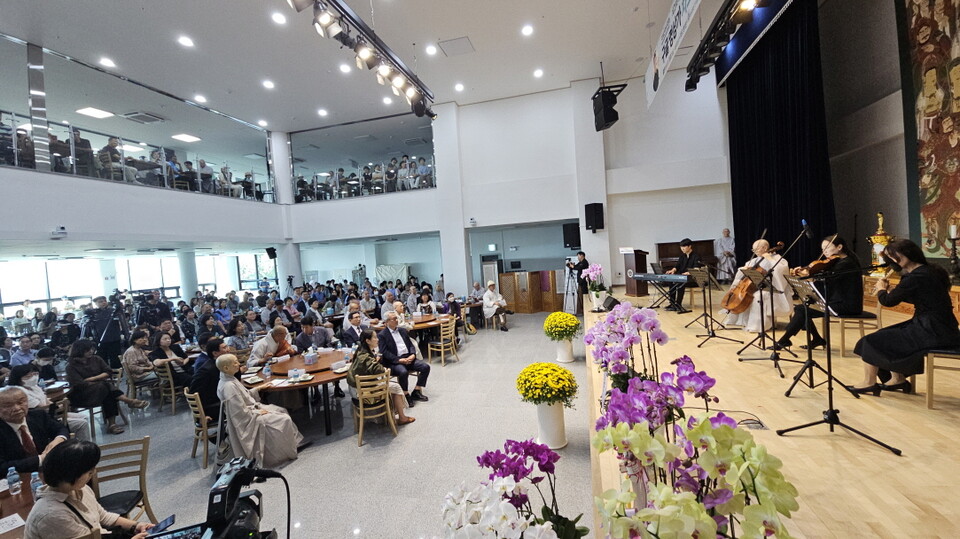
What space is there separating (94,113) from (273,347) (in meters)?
10.0

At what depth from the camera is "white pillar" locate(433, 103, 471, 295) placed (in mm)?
12062

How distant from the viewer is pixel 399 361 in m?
5.76

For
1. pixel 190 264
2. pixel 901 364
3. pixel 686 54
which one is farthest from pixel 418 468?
pixel 190 264

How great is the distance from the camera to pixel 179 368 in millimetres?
6176

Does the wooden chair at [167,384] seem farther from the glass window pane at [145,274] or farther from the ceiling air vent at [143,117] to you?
the glass window pane at [145,274]

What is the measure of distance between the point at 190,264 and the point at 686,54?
1634cm

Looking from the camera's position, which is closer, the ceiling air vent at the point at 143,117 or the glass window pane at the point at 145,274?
the ceiling air vent at the point at 143,117

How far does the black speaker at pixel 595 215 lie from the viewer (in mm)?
11039

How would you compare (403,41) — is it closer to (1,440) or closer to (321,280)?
(1,440)

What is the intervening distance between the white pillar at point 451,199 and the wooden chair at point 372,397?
7.36 meters

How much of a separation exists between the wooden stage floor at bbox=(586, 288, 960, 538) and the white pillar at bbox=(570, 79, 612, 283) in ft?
23.9

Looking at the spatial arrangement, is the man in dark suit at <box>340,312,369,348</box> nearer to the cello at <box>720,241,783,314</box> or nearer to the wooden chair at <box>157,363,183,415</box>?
the wooden chair at <box>157,363,183,415</box>

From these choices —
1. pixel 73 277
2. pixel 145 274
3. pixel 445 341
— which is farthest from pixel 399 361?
pixel 145 274

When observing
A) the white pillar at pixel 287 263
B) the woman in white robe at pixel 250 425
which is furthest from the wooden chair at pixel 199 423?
the white pillar at pixel 287 263
